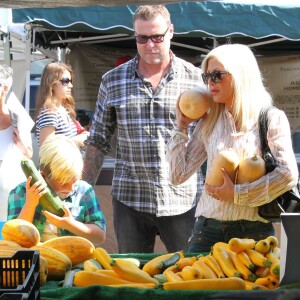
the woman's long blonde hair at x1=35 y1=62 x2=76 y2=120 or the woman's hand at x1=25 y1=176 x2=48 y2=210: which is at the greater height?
the woman's long blonde hair at x1=35 y1=62 x2=76 y2=120

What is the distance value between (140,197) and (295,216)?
6.01ft

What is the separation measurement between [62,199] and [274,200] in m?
0.98

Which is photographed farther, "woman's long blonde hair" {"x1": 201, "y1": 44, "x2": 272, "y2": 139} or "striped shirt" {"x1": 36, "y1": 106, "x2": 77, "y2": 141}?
"striped shirt" {"x1": 36, "y1": 106, "x2": 77, "y2": 141}

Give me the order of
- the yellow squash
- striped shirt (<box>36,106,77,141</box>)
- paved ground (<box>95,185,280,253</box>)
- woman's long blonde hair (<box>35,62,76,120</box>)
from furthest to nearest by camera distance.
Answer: paved ground (<box>95,185,280,253</box>) < woman's long blonde hair (<box>35,62,76,120</box>) < striped shirt (<box>36,106,77,141</box>) < the yellow squash

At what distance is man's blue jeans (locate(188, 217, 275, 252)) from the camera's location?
10.2 ft

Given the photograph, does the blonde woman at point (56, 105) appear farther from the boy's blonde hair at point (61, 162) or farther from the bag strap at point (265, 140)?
the bag strap at point (265, 140)

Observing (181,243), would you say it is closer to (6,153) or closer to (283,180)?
(283,180)

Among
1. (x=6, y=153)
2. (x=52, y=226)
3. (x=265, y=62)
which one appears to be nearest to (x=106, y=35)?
(x=265, y=62)

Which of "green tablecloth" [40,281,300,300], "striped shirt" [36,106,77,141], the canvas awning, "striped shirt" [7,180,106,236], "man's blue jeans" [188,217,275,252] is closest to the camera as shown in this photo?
"green tablecloth" [40,281,300,300]

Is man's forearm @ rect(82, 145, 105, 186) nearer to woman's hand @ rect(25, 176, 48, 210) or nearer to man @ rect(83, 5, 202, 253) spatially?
man @ rect(83, 5, 202, 253)

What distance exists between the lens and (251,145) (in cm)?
310

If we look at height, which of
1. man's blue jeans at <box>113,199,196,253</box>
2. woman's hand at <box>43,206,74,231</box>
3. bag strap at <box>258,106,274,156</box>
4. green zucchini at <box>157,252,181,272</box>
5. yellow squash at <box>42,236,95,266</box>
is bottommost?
man's blue jeans at <box>113,199,196,253</box>

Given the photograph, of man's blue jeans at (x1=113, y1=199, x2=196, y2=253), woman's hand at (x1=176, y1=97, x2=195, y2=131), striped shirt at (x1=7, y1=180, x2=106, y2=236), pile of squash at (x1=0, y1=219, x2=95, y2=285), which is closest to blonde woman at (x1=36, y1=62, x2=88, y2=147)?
man's blue jeans at (x1=113, y1=199, x2=196, y2=253)

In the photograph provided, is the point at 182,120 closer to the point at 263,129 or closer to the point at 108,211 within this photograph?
the point at 263,129
